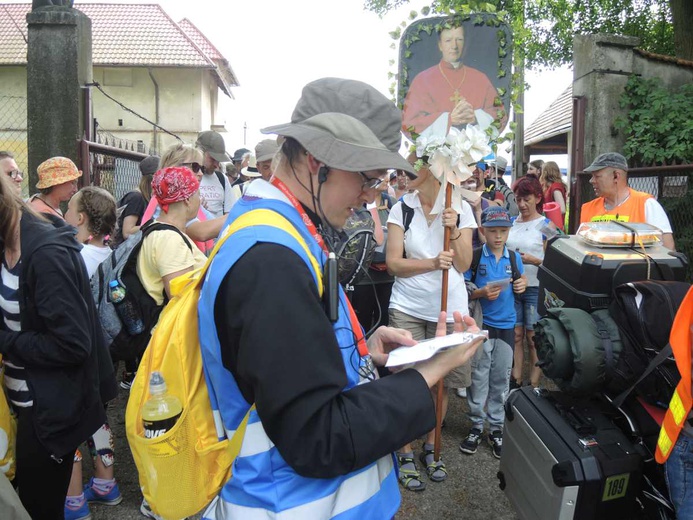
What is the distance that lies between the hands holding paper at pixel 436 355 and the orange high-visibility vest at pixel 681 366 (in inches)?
30.9

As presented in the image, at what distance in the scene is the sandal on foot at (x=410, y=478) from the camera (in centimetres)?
355

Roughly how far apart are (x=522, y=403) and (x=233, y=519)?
1.78 metres

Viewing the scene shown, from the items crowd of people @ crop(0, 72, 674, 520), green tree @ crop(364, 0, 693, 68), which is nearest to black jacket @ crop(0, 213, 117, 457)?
crowd of people @ crop(0, 72, 674, 520)

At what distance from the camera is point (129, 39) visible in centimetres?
2730

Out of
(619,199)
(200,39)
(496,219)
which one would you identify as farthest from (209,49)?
(496,219)

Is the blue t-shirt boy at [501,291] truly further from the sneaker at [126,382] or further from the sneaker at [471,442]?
the sneaker at [126,382]

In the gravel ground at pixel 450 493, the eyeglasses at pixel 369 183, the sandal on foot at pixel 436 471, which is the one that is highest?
the eyeglasses at pixel 369 183

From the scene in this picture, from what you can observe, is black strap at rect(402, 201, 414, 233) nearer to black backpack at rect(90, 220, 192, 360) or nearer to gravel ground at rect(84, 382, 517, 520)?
black backpack at rect(90, 220, 192, 360)

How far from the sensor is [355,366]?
1367mm

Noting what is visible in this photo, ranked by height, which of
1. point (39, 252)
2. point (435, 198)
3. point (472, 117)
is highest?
point (472, 117)

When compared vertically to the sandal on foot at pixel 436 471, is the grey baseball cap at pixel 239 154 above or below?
above

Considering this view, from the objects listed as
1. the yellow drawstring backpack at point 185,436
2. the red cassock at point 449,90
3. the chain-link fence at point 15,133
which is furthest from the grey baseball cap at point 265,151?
the yellow drawstring backpack at point 185,436

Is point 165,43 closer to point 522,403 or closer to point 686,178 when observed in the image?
point 686,178

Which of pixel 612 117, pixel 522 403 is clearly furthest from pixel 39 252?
pixel 612 117
